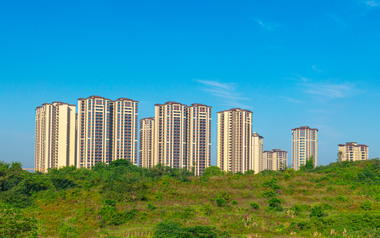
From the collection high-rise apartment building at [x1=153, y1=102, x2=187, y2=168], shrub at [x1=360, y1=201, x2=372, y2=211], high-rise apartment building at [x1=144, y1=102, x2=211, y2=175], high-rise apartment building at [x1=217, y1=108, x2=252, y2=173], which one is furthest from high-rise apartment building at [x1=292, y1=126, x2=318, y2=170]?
shrub at [x1=360, y1=201, x2=372, y2=211]

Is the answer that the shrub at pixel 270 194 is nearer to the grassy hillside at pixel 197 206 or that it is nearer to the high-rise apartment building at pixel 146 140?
the grassy hillside at pixel 197 206

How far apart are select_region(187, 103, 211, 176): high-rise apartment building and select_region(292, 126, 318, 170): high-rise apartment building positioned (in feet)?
93.5

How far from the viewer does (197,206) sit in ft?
60.2

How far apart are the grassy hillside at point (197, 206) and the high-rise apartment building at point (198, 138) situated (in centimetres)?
2923

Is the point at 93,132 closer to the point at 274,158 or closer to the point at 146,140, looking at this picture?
the point at 146,140

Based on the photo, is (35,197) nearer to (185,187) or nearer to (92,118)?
(185,187)

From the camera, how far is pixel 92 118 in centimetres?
5012

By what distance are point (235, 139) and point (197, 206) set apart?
4125 centimetres

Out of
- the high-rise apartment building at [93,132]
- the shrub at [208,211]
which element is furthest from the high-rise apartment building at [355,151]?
the shrub at [208,211]

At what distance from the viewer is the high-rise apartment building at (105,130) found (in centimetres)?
4978

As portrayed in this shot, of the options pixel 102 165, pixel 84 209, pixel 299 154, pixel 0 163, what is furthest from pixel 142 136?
pixel 84 209

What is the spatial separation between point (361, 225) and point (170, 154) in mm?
41575

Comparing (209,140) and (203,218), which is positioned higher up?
(209,140)

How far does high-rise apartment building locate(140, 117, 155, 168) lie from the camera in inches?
2409
